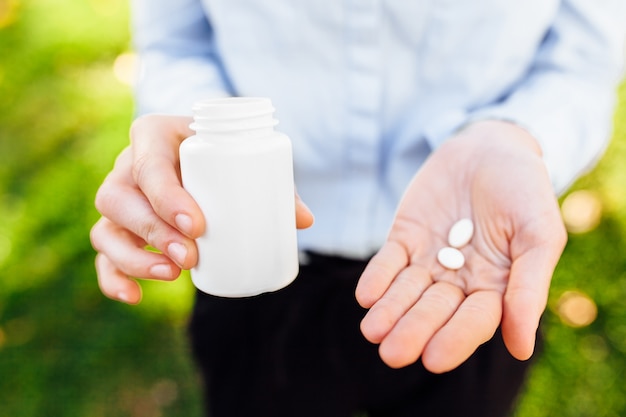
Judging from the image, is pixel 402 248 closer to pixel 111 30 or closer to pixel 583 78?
pixel 583 78

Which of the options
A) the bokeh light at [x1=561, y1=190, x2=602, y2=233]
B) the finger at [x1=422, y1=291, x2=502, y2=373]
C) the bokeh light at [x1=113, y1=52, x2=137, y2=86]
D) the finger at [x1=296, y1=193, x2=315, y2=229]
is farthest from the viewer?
the bokeh light at [x1=113, y1=52, x2=137, y2=86]

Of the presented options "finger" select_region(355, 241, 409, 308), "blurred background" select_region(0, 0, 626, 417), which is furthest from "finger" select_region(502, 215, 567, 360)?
"blurred background" select_region(0, 0, 626, 417)

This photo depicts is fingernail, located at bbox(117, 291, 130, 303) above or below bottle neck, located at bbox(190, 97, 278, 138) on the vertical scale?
below

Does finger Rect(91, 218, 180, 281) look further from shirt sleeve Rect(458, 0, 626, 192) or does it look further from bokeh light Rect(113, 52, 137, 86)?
bokeh light Rect(113, 52, 137, 86)

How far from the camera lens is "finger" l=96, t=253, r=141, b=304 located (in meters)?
0.73

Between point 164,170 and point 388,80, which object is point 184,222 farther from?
point 388,80

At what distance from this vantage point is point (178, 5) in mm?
860

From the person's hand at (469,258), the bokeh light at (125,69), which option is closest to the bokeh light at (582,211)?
the person's hand at (469,258)

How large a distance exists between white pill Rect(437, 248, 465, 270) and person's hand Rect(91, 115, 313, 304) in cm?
15

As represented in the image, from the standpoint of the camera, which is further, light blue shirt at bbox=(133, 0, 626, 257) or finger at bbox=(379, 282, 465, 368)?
light blue shirt at bbox=(133, 0, 626, 257)

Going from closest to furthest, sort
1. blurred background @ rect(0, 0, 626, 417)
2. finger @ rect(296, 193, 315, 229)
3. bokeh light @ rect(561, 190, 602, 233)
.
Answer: finger @ rect(296, 193, 315, 229), blurred background @ rect(0, 0, 626, 417), bokeh light @ rect(561, 190, 602, 233)

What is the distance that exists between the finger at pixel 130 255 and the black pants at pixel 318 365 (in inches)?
7.9

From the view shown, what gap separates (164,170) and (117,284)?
0.18 m

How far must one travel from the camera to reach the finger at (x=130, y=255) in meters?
0.65
